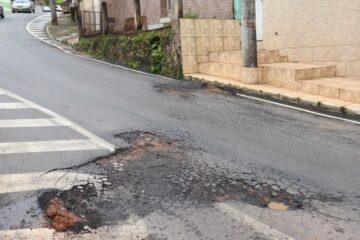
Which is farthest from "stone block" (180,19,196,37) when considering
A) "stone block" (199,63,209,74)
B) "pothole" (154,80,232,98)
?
"pothole" (154,80,232,98)

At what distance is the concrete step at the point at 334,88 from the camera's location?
958 centimetres

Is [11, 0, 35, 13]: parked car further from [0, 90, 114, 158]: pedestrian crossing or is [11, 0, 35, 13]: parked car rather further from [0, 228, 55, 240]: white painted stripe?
[0, 228, 55, 240]: white painted stripe

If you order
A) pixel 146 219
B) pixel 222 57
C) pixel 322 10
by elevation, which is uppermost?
pixel 322 10

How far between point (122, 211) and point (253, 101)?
6.30 metres

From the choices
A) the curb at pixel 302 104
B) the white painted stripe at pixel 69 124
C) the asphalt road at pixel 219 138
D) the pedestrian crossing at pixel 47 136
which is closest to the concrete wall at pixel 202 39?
the asphalt road at pixel 219 138

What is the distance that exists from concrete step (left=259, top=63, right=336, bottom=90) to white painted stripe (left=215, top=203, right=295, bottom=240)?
699 centimetres

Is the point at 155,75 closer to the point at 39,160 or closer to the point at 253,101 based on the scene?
the point at 253,101

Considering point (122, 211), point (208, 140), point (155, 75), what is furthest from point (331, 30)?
point (122, 211)

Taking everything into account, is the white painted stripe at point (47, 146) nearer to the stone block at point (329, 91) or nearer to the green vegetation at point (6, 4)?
the stone block at point (329, 91)

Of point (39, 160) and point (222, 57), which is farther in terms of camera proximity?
point (222, 57)

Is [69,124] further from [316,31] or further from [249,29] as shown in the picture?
[316,31]

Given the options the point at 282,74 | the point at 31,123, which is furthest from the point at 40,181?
the point at 282,74

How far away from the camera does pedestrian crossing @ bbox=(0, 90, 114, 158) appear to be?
6.39 metres

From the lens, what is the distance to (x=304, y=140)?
7.08 meters
